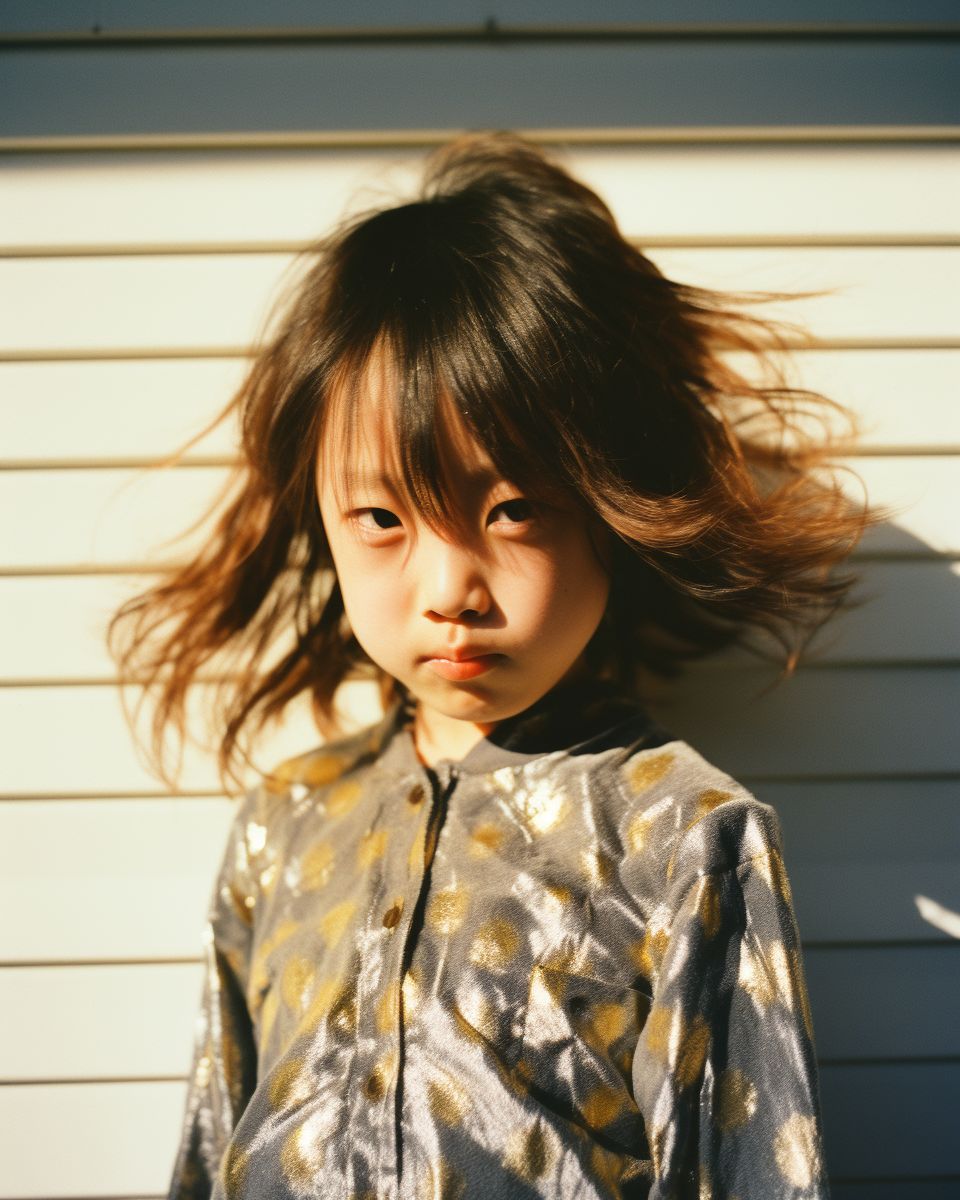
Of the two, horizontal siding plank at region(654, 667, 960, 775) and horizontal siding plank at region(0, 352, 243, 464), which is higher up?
horizontal siding plank at region(0, 352, 243, 464)

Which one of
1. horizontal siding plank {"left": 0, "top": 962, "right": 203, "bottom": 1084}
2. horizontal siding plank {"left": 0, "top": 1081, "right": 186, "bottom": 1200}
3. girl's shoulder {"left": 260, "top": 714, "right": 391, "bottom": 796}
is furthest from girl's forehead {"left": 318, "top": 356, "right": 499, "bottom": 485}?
horizontal siding plank {"left": 0, "top": 1081, "right": 186, "bottom": 1200}

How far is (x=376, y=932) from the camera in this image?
1239 mm

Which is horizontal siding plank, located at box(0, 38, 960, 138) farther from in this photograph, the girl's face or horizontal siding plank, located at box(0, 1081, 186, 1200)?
horizontal siding plank, located at box(0, 1081, 186, 1200)

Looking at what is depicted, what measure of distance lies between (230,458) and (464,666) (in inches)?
28.3

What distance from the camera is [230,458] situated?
1662 millimetres

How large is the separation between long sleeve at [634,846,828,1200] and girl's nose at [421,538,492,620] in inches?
16.0

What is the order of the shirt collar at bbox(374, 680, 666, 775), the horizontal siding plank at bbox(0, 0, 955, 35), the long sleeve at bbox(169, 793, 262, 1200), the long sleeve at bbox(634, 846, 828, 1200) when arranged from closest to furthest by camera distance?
the long sleeve at bbox(634, 846, 828, 1200) < the shirt collar at bbox(374, 680, 666, 775) < the long sleeve at bbox(169, 793, 262, 1200) < the horizontal siding plank at bbox(0, 0, 955, 35)

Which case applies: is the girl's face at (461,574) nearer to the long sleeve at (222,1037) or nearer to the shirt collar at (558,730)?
the shirt collar at (558,730)

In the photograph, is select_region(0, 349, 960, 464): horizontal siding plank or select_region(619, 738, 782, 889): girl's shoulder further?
select_region(0, 349, 960, 464): horizontal siding plank

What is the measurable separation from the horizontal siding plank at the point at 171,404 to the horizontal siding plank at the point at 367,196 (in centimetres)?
22

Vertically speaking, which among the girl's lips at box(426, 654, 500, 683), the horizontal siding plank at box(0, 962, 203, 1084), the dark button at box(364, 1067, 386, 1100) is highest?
the girl's lips at box(426, 654, 500, 683)

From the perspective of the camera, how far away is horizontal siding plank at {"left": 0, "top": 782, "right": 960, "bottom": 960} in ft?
5.42

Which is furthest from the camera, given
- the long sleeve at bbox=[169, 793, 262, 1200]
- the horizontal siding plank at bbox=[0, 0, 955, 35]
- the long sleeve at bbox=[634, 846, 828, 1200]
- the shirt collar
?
the horizontal siding plank at bbox=[0, 0, 955, 35]

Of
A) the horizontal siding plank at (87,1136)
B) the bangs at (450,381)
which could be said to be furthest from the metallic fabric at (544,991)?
the horizontal siding plank at (87,1136)
